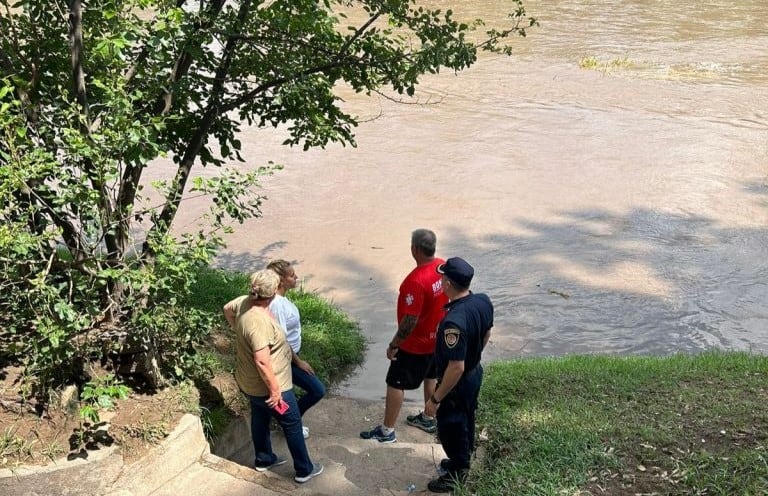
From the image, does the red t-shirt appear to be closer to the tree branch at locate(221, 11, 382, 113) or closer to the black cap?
the black cap

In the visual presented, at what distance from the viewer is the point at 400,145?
53.8 ft

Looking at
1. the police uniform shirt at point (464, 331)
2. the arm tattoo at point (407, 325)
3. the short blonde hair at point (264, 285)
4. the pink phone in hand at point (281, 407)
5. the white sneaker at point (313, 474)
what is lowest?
the white sneaker at point (313, 474)

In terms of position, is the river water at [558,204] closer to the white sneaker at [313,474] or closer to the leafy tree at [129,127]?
the white sneaker at [313,474]

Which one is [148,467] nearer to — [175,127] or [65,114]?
[65,114]

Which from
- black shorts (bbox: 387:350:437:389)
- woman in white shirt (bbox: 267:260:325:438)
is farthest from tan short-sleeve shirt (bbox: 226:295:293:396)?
black shorts (bbox: 387:350:437:389)

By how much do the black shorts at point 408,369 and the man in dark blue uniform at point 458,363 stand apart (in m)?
0.80

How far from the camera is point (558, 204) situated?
539 inches

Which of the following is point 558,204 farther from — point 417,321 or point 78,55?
point 78,55

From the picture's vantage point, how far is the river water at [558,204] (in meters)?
10.1

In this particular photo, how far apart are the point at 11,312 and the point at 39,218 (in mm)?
667

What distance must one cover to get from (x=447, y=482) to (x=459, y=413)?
21.0 inches

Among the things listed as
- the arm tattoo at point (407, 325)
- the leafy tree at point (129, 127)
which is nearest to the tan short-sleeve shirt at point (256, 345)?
the leafy tree at point (129, 127)

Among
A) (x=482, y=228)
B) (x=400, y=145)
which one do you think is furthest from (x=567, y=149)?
(x=482, y=228)


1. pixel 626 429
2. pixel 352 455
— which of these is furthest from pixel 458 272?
pixel 352 455
